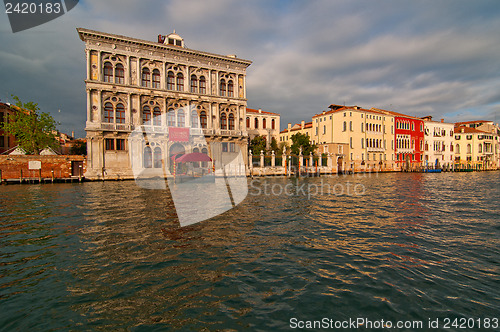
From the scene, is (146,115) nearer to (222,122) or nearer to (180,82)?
(180,82)

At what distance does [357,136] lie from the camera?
4194cm

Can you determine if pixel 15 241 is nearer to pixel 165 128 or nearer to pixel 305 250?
pixel 305 250

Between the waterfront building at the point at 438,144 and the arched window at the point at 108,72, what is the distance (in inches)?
2229

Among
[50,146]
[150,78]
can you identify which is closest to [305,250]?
[150,78]

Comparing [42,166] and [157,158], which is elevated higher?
[157,158]

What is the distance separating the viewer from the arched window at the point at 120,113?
26547 mm

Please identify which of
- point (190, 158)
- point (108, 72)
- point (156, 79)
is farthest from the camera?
point (156, 79)

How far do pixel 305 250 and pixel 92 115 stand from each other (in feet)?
89.2

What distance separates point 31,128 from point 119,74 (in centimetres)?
1086

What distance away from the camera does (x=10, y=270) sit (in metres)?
4.61

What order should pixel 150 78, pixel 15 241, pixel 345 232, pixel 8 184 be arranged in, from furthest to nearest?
pixel 150 78, pixel 8 184, pixel 345 232, pixel 15 241

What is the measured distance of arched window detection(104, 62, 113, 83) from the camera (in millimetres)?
26000

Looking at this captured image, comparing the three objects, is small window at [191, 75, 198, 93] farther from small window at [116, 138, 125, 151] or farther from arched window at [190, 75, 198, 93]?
small window at [116, 138, 125, 151]

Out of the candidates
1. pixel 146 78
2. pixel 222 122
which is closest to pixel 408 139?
pixel 222 122
